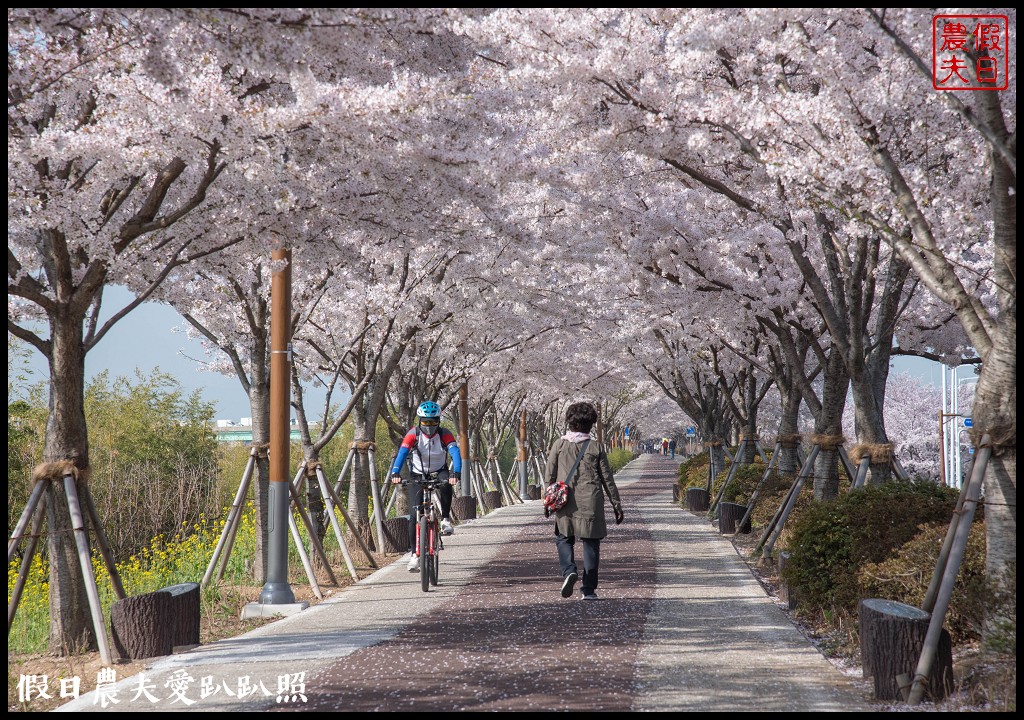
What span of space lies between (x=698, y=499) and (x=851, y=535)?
15757 mm

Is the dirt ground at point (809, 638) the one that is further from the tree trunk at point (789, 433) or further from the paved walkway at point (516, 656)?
the tree trunk at point (789, 433)

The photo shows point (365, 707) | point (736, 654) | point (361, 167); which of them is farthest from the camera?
point (361, 167)

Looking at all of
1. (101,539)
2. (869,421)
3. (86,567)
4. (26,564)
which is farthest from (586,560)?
(26,564)

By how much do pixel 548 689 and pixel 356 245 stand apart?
689 cm

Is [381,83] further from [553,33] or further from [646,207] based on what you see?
[646,207]

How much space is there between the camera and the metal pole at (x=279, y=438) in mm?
10094

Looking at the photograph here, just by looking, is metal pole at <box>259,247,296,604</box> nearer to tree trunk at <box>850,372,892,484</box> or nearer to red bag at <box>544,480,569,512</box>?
red bag at <box>544,480,569,512</box>

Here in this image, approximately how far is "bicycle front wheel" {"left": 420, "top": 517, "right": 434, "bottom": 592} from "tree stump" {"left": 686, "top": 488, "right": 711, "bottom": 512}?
14.5 metres

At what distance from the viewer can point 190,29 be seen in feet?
22.0

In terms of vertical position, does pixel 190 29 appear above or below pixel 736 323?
above

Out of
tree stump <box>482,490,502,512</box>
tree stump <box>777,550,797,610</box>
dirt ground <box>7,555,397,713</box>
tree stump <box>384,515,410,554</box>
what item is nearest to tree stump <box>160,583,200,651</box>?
dirt ground <box>7,555,397,713</box>

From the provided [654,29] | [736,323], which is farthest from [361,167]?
[736,323]

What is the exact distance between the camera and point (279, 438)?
10266 mm

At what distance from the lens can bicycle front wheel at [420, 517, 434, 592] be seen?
10914 millimetres
